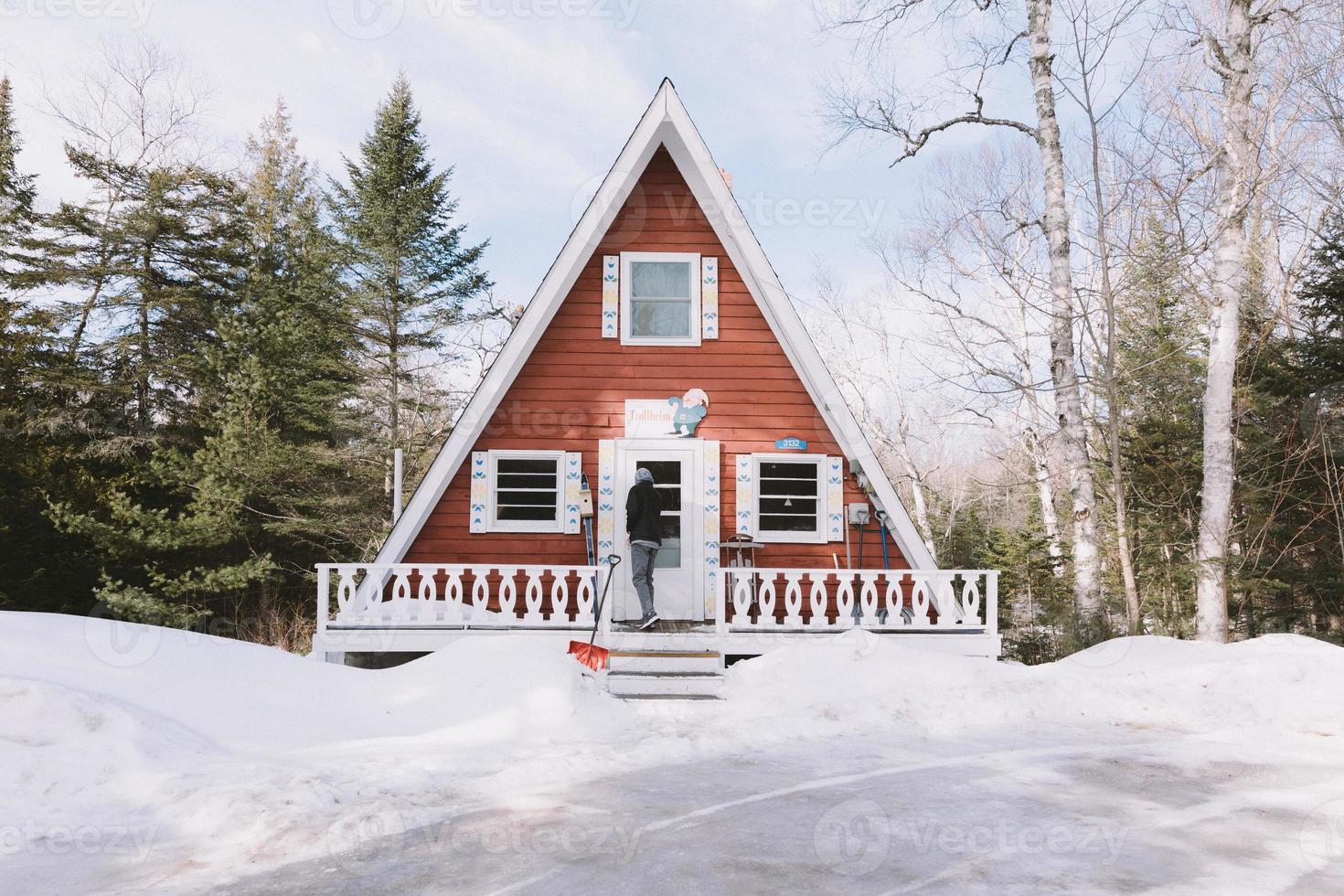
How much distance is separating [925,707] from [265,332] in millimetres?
18317

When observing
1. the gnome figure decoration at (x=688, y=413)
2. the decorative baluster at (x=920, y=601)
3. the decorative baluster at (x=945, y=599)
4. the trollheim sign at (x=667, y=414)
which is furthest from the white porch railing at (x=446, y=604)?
the decorative baluster at (x=945, y=599)

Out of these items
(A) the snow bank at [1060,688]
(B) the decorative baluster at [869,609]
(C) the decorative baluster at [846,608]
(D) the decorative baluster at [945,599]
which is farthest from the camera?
(D) the decorative baluster at [945,599]

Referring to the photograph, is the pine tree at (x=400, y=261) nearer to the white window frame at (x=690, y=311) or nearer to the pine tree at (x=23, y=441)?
the pine tree at (x=23, y=441)

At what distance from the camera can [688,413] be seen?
1070 cm

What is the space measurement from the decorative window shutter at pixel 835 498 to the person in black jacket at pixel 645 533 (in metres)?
2.48

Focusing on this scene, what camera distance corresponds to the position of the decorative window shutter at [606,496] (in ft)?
34.6

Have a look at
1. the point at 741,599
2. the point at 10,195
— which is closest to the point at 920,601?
the point at 741,599

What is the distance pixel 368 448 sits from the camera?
20906 millimetres

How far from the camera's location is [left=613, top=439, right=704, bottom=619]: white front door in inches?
413

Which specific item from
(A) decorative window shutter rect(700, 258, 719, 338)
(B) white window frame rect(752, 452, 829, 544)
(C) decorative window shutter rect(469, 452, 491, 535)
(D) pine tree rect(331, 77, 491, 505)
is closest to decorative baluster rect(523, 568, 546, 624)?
(C) decorative window shutter rect(469, 452, 491, 535)

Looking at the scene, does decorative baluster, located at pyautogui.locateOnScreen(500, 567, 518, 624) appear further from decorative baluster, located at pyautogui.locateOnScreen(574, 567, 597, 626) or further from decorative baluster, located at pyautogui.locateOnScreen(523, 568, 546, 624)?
decorative baluster, located at pyautogui.locateOnScreen(574, 567, 597, 626)

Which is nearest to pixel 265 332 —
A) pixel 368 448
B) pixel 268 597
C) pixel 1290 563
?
pixel 368 448

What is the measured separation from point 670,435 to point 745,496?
1.32 metres

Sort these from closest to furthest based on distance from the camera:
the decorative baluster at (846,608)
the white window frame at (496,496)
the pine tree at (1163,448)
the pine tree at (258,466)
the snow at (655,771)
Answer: the snow at (655,771) < the decorative baluster at (846,608) < the white window frame at (496,496) < the pine tree at (1163,448) < the pine tree at (258,466)
